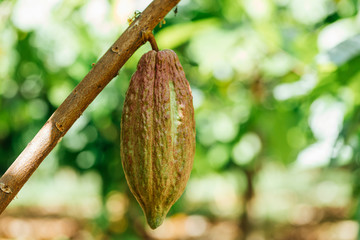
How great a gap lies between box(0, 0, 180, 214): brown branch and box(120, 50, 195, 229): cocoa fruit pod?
0.30 ft

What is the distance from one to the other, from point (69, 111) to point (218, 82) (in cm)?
198

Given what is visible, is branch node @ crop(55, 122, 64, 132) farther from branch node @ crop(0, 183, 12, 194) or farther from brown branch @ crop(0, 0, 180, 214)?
branch node @ crop(0, 183, 12, 194)

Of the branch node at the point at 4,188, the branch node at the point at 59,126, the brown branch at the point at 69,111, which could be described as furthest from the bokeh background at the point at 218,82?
the branch node at the point at 4,188

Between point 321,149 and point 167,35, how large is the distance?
35.4 inches

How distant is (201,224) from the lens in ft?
A: 25.9

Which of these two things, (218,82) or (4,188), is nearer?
(4,188)

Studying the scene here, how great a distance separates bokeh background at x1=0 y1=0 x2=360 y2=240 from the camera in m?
2.00

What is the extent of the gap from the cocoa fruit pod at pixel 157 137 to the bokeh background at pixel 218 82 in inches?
9.0

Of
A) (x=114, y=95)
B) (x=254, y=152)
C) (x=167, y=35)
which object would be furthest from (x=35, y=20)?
(x=254, y=152)

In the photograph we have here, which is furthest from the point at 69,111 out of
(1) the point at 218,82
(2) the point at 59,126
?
(1) the point at 218,82

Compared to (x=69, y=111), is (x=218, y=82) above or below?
below

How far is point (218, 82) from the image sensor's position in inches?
112

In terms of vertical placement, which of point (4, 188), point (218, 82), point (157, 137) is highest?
point (4, 188)

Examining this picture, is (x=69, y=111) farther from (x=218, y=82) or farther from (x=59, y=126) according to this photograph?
(x=218, y=82)
